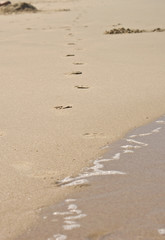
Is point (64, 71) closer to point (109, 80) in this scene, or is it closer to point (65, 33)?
point (109, 80)

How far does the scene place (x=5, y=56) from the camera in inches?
195

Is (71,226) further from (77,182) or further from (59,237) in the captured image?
(77,182)

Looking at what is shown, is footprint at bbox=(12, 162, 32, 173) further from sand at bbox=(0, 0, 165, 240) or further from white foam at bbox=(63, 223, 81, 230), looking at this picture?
white foam at bbox=(63, 223, 81, 230)

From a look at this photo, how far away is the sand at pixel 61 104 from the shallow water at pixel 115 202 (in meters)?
0.08

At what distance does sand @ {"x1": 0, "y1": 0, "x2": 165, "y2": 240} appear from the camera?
2035mm

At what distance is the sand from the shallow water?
75mm

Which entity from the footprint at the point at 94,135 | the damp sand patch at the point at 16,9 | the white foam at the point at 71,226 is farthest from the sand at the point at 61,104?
the damp sand patch at the point at 16,9

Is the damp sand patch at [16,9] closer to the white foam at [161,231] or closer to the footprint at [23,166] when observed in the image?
the footprint at [23,166]

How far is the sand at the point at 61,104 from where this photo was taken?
204 centimetres

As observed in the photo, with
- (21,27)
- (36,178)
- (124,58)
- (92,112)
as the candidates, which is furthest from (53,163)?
(21,27)

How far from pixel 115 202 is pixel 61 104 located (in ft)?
4.70

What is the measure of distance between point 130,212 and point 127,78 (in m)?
2.21

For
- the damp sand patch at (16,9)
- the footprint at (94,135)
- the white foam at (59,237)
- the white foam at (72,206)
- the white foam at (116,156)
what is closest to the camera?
the white foam at (59,237)

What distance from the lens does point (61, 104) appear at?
321 cm
